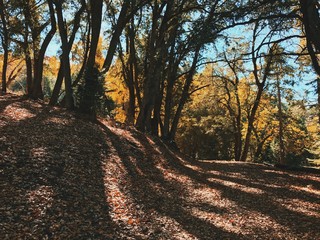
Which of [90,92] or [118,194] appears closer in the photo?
[118,194]

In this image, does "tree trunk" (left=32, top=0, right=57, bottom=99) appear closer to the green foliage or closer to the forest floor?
the green foliage

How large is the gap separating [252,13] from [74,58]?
52.9 ft

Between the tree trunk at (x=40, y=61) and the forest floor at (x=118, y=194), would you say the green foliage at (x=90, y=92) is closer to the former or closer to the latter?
the forest floor at (x=118, y=194)

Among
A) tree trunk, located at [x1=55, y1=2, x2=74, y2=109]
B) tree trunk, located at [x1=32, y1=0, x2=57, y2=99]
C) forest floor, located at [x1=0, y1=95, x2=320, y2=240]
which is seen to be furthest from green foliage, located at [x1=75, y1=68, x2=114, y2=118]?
tree trunk, located at [x1=32, y1=0, x2=57, y2=99]

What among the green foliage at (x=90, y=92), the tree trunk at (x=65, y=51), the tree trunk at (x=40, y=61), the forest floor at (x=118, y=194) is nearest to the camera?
the forest floor at (x=118, y=194)

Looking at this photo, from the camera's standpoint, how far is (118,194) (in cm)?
680

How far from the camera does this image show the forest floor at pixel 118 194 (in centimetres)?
515

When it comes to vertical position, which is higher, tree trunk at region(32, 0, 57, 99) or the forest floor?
tree trunk at region(32, 0, 57, 99)

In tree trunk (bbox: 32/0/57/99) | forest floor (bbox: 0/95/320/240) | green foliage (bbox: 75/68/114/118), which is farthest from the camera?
tree trunk (bbox: 32/0/57/99)

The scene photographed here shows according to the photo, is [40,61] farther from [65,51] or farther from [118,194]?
[118,194]

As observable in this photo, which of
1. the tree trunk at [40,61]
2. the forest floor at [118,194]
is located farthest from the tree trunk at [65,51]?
the tree trunk at [40,61]

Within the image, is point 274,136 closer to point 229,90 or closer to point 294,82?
point 229,90

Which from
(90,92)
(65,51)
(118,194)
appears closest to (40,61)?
(65,51)

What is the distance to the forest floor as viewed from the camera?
16.9 ft
